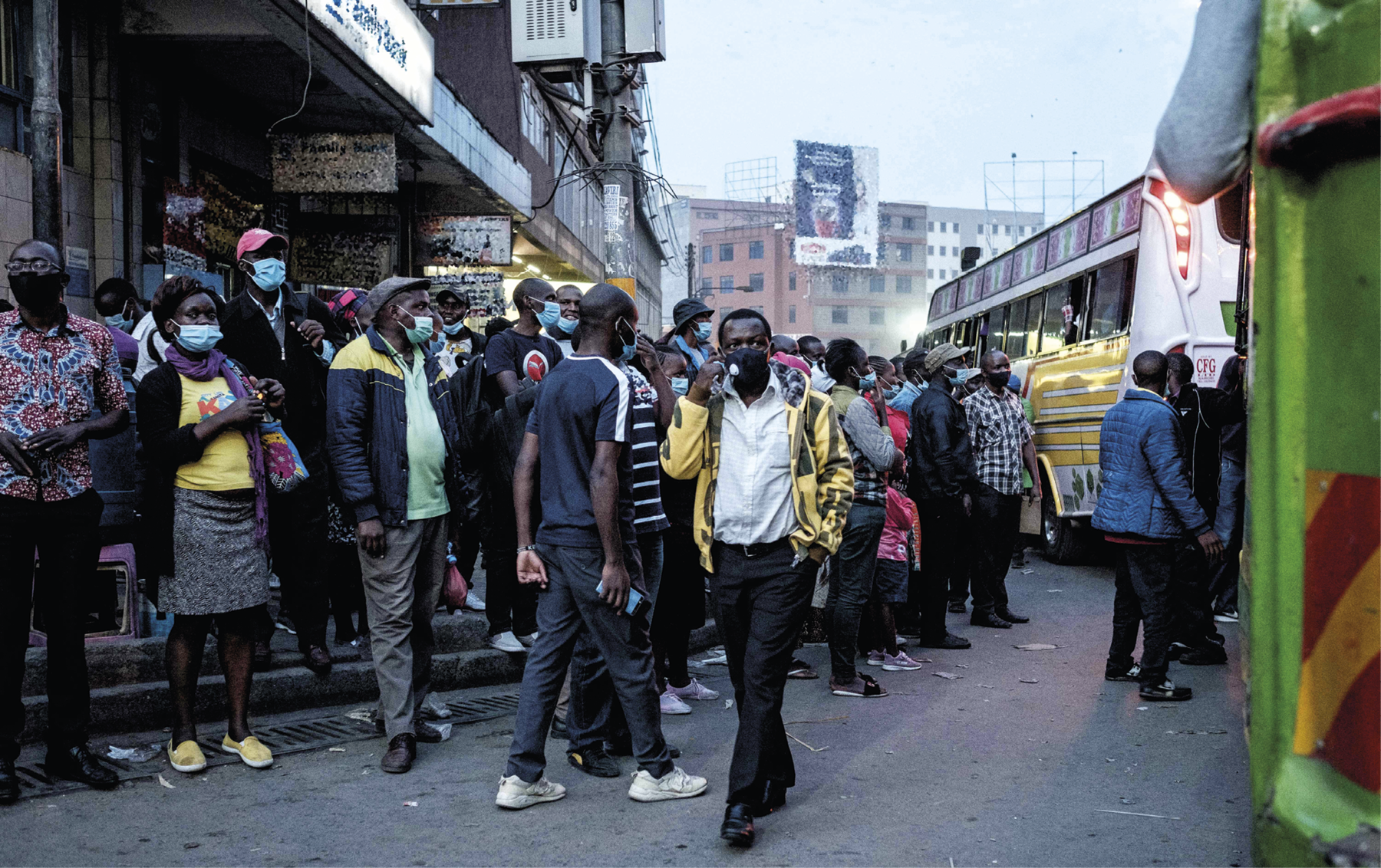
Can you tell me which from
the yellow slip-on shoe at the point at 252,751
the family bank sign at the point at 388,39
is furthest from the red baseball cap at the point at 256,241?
the family bank sign at the point at 388,39

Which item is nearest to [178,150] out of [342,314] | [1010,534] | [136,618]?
[342,314]

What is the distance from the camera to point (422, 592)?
17.9 ft

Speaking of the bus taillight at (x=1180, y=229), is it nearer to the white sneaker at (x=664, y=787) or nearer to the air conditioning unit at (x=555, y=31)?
the air conditioning unit at (x=555, y=31)

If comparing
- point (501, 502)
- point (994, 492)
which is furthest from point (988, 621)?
point (501, 502)

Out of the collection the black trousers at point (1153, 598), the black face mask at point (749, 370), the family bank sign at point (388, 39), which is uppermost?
the family bank sign at point (388, 39)

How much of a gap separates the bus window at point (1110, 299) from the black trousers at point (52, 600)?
9.11m

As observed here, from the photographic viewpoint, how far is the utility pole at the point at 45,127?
6.79 m

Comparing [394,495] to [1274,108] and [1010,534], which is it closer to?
[1274,108]

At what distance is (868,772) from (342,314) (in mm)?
4375

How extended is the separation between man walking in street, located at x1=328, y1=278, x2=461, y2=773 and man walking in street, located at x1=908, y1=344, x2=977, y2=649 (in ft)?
13.5

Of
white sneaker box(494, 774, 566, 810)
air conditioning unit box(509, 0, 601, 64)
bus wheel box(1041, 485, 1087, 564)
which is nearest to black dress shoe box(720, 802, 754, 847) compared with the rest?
white sneaker box(494, 774, 566, 810)

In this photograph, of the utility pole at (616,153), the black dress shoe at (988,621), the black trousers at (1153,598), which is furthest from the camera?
the utility pole at (616,153)

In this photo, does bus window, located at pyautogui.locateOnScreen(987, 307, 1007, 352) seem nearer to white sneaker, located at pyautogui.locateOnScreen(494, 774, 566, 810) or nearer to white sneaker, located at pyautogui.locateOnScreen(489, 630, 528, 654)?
white sneaker, located at pyautogui.locateOnScreen(489, 630, 528, 654)

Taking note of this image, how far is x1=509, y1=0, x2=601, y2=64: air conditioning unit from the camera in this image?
10992 millimetres
